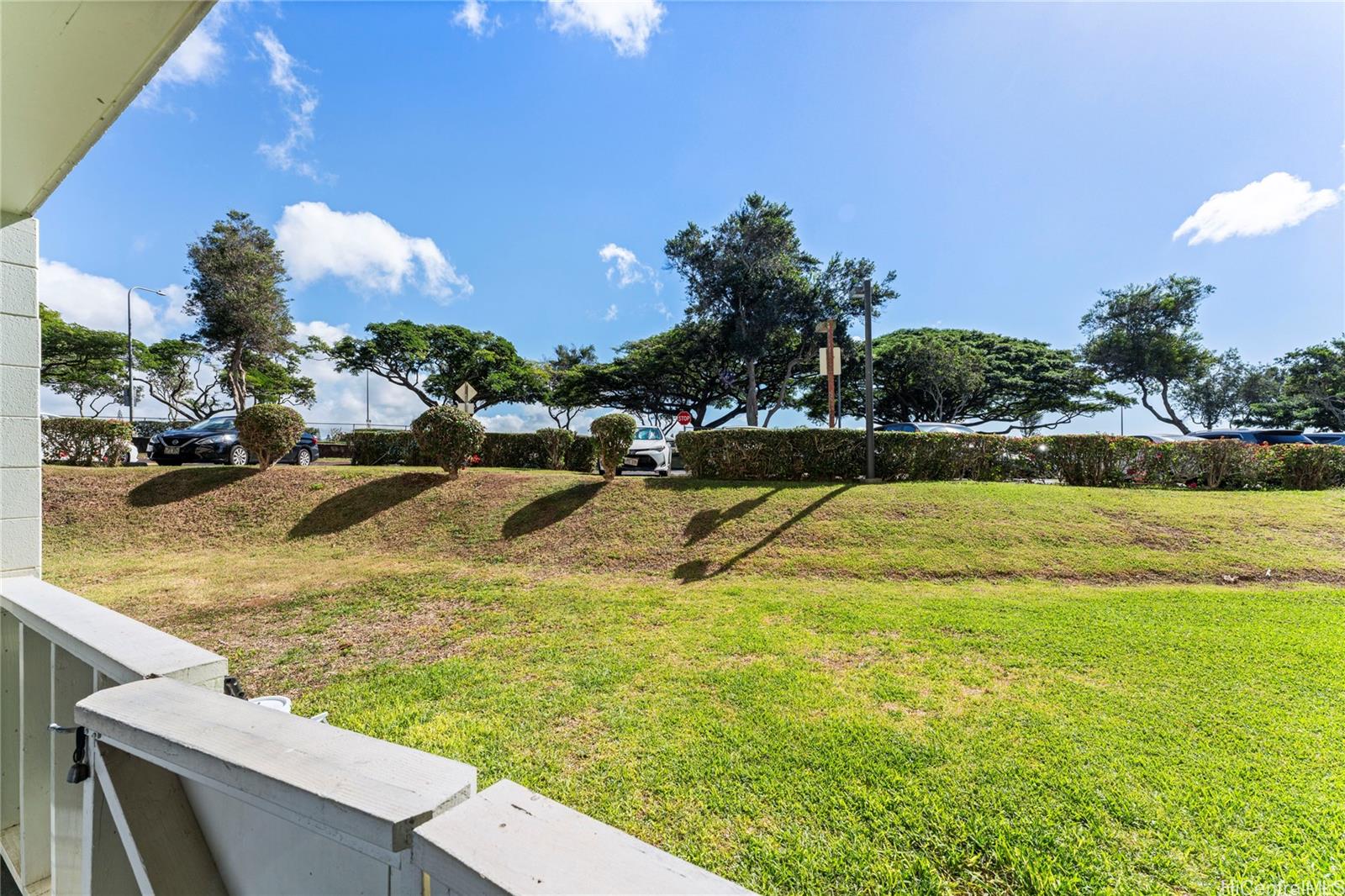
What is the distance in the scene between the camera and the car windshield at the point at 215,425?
12173 millimetres

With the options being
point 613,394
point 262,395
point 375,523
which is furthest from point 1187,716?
point 262,395

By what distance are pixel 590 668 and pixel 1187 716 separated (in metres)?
3.60

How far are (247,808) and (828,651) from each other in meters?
3.73

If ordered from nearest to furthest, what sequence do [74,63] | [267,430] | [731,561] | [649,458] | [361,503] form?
[74,63] → [731,561] → [361,503] → [267,430] → [649,458]

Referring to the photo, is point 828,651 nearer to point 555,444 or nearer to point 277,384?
point 555,444

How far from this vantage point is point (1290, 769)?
2475 millimetres

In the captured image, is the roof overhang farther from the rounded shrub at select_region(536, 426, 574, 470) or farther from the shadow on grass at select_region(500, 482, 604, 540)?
the rounded shrub at select_region(536, 426, 574, 470)

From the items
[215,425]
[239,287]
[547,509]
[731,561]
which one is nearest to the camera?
[731,561]

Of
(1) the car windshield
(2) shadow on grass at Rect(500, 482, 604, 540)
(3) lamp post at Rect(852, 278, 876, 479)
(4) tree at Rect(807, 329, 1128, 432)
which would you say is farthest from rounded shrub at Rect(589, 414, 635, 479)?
(4) tree at Rect(807, 329, 1128, 432)

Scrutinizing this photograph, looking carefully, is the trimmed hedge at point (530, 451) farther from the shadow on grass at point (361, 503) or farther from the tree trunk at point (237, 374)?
the tree trunk at point (237, 374)

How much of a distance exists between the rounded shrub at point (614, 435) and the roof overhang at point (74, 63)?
24.9ft

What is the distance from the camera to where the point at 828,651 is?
4.00 meters

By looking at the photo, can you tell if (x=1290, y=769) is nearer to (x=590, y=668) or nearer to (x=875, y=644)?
(x=875, y=644)

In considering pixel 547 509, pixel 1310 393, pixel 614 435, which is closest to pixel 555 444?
pixel 614 435
